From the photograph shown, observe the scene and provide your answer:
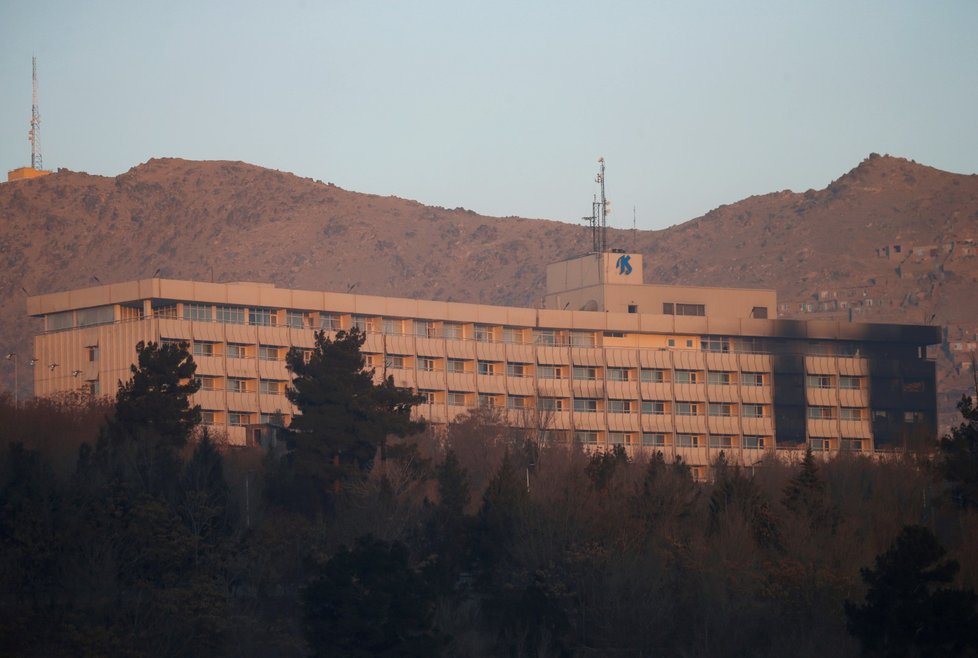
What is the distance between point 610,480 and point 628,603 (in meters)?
14.9

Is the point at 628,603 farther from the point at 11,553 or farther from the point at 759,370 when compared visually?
the point at 759,370

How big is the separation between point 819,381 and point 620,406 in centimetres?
1745

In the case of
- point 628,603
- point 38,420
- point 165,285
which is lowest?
point 628,603

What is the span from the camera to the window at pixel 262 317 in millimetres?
121375

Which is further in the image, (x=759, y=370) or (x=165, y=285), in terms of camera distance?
(x=759, y=370)

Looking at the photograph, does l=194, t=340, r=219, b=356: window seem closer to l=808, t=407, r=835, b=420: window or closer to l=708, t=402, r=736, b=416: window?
l=708, t=402, r=736, b=416: window

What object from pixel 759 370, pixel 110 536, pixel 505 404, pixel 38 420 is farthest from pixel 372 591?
pixel 759 370

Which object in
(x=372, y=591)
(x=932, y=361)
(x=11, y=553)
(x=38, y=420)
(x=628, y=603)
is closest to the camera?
(x=372, y=591)

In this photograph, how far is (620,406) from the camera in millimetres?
133625

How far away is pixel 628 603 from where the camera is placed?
227ft

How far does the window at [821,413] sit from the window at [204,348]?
165ft

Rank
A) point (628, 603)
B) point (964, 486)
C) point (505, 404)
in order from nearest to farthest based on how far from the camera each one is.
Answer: point (628, 603), point (964, 486), point (505, 404)

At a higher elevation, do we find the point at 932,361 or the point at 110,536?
the point at 932,361

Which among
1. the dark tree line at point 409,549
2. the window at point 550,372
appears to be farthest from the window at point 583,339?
the dark tree line at point 409,549
